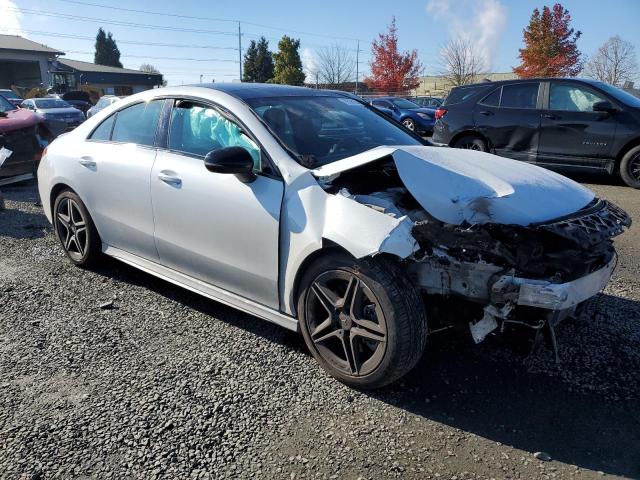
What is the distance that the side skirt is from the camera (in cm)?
307

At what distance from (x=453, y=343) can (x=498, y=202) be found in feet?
3.74

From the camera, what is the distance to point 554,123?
8281mm

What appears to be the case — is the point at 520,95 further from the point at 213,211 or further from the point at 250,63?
the point at 250,63

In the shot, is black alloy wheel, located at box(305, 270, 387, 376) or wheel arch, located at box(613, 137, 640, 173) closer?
black alloy wheel, located at box(305, 270, 387, 376)

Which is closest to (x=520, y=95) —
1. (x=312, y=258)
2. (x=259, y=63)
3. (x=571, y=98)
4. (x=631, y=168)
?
(x=571, y=98)

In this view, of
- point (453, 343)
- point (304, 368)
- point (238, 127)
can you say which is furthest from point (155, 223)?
point (453, 343)

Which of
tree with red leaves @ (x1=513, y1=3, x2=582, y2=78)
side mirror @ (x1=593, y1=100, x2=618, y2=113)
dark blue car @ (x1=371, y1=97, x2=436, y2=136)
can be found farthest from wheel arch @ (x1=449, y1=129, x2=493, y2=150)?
tree with red leaves @ (x1=513, y1=3, x2=582, y2=78)

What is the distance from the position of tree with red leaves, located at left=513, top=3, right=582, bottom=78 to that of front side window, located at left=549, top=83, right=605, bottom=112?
1348 inches

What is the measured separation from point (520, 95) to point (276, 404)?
7875 mm

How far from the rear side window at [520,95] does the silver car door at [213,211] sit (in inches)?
272

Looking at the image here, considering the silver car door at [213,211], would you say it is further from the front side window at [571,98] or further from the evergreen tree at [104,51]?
the evergreen tree at [104,51]

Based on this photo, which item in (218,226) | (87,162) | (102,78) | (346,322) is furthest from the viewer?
(102,78)

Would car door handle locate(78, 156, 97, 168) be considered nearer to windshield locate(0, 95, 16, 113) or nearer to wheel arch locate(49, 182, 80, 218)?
wheel arch locate(49, 182, 80, 218)

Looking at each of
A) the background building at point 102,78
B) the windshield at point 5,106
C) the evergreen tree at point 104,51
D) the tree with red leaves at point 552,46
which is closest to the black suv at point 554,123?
the windshield at point 5,106
